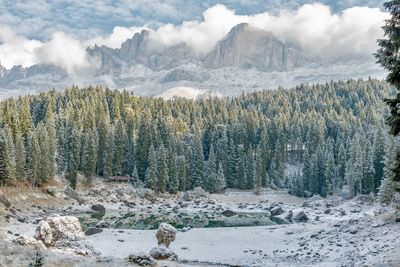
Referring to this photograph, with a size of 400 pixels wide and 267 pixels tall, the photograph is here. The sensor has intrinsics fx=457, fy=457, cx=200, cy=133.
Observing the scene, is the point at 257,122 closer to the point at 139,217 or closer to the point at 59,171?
→ the point at 59,171

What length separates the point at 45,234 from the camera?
3875cm

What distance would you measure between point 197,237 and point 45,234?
1563cm

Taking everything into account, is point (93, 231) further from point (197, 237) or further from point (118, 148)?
point (118, 148)

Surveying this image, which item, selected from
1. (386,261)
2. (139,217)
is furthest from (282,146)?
(386,261)

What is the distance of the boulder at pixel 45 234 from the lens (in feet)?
125

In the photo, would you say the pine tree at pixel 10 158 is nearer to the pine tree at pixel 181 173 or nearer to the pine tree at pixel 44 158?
the pine tree at pixel 44 158

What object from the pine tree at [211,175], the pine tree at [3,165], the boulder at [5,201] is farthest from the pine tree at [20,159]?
A: the pine tree at [211,175]

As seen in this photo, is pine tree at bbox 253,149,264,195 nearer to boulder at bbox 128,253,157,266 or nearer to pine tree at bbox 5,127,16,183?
pine tree at bbox 5,127,16,183

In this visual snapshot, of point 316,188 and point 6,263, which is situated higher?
point 6,263

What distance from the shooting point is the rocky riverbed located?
2900 cm

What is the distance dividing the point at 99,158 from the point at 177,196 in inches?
891

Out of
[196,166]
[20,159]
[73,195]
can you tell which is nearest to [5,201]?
[20,159]

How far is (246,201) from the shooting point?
11244 cm

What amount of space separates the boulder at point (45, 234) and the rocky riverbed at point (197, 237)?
93 mm
